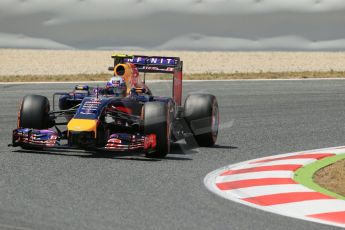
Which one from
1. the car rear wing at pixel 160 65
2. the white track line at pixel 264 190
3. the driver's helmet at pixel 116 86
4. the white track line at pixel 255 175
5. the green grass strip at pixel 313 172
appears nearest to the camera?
the white track line at pixel 264 190

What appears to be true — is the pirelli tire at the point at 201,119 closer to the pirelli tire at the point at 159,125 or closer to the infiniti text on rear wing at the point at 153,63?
the infiniti text on rear wing at the point at 153,63

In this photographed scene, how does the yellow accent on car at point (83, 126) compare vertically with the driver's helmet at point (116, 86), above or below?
below

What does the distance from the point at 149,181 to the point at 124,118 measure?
8.52 feet

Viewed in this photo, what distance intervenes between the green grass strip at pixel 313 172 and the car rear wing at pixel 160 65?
321cm

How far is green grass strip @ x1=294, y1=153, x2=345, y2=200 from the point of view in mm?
8703

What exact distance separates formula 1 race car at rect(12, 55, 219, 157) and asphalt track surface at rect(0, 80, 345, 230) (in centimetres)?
21

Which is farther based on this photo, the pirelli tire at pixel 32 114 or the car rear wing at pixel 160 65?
the car rear wing at pixel 160 65

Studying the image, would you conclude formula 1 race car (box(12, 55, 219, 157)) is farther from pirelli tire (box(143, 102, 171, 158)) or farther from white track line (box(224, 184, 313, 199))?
white track line (box(224, 184, 313, 199))

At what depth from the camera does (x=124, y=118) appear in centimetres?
1189

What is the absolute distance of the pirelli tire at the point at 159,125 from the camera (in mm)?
11242

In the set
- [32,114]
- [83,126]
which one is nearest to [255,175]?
[83,126]

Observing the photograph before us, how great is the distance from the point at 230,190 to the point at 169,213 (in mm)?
1361

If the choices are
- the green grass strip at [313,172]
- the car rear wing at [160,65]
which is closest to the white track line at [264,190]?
the green grass strip at [313,172]

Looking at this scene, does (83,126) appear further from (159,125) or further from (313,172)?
(313,172)
